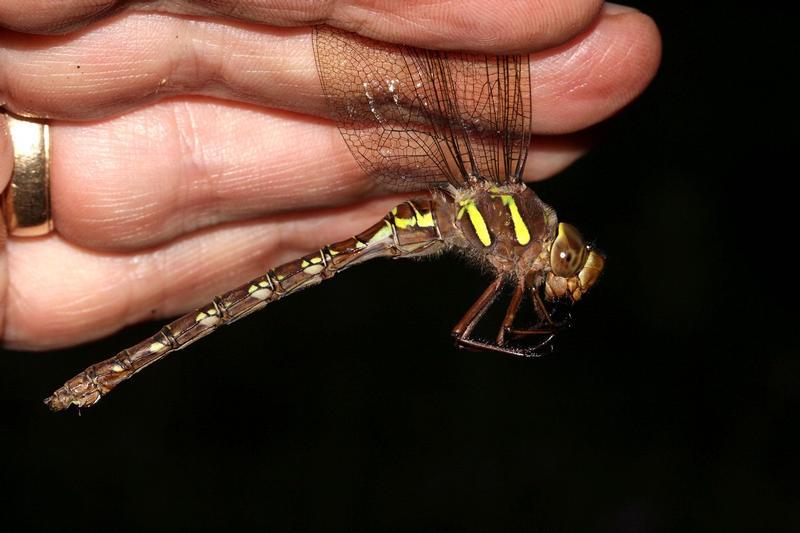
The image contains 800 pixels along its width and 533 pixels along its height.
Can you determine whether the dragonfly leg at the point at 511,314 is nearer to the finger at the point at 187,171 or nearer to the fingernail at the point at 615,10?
the finger at the point at 187,171

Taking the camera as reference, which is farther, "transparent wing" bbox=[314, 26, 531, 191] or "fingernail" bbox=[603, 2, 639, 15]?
"fingernail" bbox=[603, 2, 639, 15]

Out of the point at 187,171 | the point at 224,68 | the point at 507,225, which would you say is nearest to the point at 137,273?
the point at 187,171

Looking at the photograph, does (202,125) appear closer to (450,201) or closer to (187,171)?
(187,171)

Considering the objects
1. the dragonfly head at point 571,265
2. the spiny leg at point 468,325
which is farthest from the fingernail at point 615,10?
the spiny leg at point 468,325

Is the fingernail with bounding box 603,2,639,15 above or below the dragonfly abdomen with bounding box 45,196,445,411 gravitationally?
above

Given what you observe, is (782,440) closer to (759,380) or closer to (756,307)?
(759,380)

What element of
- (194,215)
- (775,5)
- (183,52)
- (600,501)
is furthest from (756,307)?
(183,52)

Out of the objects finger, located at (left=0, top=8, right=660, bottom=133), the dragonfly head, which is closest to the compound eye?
the dragonfly head

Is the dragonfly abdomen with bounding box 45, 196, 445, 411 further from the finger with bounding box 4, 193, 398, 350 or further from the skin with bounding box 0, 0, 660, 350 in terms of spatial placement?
the finger with bounding box 4, 193, 398, 350
